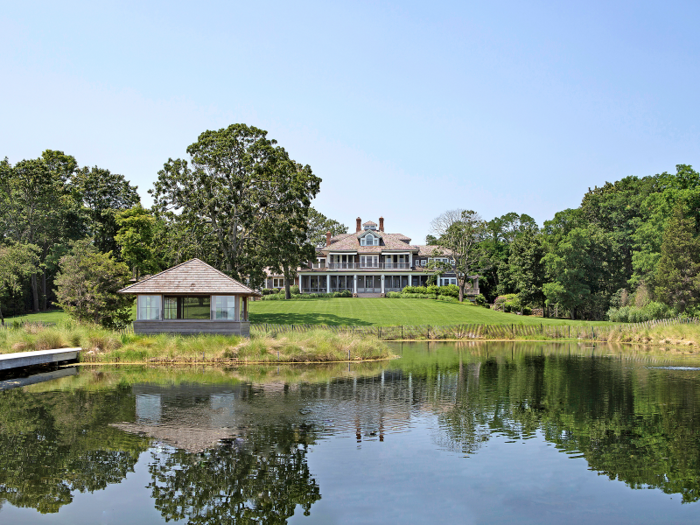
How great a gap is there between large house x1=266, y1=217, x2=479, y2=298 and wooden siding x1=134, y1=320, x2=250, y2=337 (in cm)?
4599

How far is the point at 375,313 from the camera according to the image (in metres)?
60.8

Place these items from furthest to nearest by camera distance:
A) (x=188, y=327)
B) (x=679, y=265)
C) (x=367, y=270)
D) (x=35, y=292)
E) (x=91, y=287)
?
(x=367, y=270) → (x=35, y=292) → (x=679, y=265) → (x=91, y=287) → (x=188, y=327)

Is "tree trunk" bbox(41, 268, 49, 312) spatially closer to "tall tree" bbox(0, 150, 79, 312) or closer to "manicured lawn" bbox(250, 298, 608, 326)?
"tall tree" bbox(0, 150, 79, 312)

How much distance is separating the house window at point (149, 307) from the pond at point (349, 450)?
34.8 ft

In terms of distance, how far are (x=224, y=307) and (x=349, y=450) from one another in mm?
23480

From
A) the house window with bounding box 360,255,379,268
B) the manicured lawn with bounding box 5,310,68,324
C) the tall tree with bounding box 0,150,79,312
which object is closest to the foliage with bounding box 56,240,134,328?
the manicured lawn with bounding box 5,310,68,324

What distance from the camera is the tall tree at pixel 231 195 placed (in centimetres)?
5216

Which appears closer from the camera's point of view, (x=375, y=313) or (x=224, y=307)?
(x=224, y=307)

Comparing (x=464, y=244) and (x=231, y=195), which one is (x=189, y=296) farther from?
(x=464, y=244)

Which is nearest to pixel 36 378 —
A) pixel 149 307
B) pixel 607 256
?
pixel 149 307

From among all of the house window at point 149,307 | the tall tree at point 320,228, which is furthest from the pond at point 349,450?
the tall tree at point 320,228

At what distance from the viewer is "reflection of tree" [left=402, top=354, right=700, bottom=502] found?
1410cm

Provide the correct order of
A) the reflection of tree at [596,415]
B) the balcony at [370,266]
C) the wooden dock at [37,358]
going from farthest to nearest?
the balcony at [370,266]
the wooden dock at [37,358]
the reflection of tree at [596,415]

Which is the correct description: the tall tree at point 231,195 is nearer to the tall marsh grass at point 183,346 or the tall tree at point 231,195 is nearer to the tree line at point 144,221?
the tree line at point 144,221
